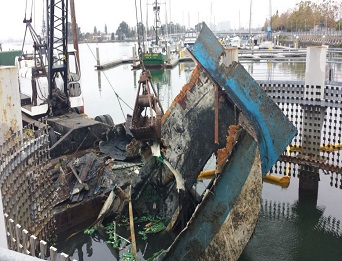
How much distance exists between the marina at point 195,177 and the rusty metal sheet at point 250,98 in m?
0.02

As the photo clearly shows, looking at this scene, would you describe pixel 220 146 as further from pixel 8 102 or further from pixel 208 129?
pixel 8 102

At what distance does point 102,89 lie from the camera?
112 feet

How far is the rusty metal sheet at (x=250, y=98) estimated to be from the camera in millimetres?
8148

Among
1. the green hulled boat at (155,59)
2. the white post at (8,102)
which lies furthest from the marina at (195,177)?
the green hulled boat at (155,59)

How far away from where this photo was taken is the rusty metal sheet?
8.15 meters

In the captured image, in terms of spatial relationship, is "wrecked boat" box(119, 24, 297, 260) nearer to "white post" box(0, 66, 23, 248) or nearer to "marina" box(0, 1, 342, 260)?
"marina" box(0, 1, 342, 260)

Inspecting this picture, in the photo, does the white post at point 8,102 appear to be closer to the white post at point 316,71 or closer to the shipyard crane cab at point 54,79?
the white post at point 316,71

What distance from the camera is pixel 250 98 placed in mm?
8289

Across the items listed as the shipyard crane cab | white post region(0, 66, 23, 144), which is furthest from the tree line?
white post region(0, 66, 23, 144)

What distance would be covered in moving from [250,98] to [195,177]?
2102 mm

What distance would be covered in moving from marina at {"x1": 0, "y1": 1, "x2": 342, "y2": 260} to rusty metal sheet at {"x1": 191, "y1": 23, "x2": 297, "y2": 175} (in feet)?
0.08

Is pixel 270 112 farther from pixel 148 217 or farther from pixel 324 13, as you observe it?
pixel 324 13

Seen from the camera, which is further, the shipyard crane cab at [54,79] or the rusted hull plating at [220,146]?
the shipyard crane cab at [54,79]

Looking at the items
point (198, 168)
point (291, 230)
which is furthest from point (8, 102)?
point (291, 230)
